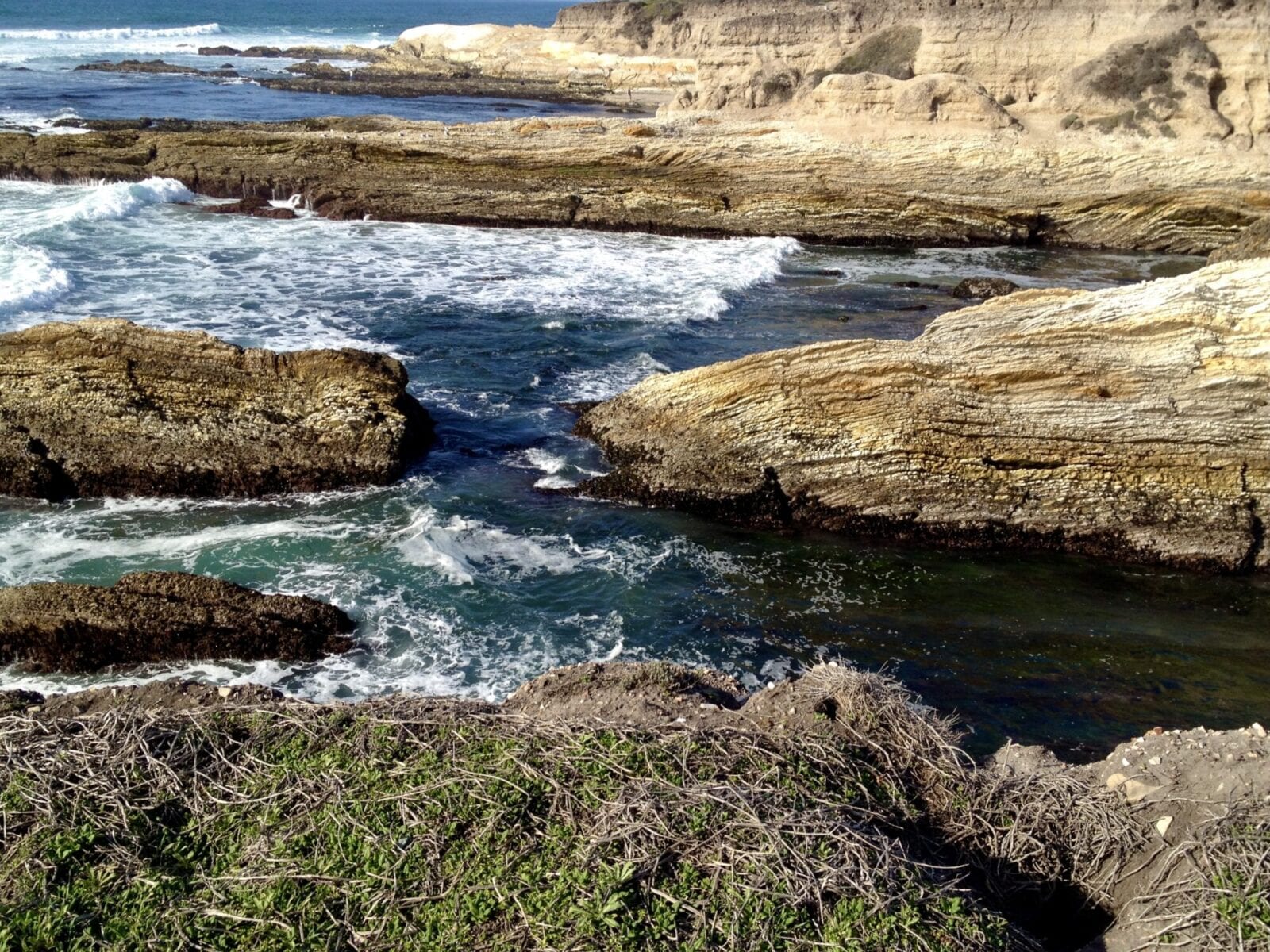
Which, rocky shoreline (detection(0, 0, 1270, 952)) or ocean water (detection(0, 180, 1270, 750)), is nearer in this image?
rocky shoreline (detection(0, 0, 1270, 952))

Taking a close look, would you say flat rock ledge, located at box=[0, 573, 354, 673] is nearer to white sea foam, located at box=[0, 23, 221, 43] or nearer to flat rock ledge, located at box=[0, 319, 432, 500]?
flat rock ledge, located at box=[0, 319, 432, 500]

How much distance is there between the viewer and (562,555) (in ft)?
40.3

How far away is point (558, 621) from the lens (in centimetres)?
1095

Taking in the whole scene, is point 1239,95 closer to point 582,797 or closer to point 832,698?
point 832,698

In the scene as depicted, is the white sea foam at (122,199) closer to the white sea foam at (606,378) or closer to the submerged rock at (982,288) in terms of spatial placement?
the white sea foam at (606,378)

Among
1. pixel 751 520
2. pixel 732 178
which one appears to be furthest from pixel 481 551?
pixel 732 178

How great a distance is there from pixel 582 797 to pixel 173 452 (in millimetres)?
9545

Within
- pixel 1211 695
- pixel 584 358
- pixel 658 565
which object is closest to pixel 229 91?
pixel 584 358

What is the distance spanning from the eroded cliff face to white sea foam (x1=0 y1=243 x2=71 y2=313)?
20.5 metres

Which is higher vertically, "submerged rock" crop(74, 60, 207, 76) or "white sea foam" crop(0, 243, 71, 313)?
"submerged rock" crop(74, 60, 207, 76)

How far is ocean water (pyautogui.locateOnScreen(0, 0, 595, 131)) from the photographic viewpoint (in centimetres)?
4838

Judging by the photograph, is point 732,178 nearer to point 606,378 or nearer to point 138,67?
point 606,378

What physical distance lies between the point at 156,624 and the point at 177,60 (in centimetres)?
7582

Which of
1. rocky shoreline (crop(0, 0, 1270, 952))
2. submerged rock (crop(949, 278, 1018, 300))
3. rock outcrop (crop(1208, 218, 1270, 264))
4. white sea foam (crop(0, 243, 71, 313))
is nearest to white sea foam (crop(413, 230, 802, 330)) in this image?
rocky shoreline (crop(0, 0, 1270, 952))
